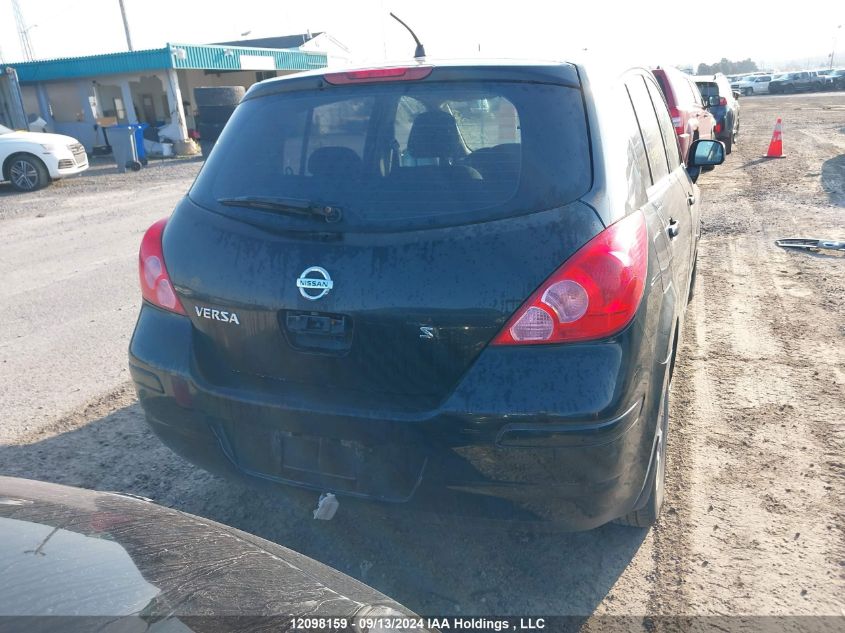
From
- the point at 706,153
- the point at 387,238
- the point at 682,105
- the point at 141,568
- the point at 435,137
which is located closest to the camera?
the point at 141,568

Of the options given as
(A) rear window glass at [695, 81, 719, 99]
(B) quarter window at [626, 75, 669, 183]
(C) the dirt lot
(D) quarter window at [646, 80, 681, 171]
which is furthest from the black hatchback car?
(A) rear window glass at [695, 81, 719, 99]

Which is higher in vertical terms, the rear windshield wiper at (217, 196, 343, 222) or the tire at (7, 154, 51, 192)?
the rear windshield wiper at (217, 196, 343, 222)

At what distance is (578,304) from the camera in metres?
2.18

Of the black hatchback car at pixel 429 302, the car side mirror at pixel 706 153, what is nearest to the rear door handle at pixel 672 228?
the black hatchback car at pixel 429 302

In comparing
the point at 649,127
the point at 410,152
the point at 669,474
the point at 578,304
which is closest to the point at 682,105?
the point at 649,127

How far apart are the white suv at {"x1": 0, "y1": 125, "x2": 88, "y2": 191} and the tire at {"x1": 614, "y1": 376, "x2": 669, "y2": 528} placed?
17032 millimetres

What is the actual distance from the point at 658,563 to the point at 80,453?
2904 millimetres

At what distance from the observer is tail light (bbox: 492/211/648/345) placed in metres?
2.17

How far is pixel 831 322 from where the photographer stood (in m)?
5.24

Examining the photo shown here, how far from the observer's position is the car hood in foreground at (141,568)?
1.42 m

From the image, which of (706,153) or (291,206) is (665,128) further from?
(291,206)

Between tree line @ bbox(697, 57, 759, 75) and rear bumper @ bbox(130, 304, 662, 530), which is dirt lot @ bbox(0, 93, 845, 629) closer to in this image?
rear bumper @ bbox(130, 304, 662, 530)

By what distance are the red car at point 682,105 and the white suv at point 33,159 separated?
13422 mm

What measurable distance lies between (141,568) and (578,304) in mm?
1407
